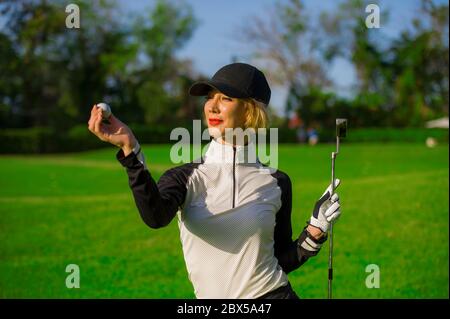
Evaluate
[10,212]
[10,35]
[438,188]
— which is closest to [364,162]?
[438,188]

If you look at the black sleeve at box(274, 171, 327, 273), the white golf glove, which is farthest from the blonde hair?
the white golf glove

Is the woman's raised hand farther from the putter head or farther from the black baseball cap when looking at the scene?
the putter head

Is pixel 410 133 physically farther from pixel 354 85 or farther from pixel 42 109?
pixel 42 109

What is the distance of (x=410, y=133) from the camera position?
5453 centimetres

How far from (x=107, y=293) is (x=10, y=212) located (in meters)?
7.06

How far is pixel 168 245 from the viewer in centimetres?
1157

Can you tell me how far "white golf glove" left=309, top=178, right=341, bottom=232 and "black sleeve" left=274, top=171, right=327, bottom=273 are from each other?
0.07 m

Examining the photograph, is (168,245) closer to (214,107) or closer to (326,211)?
(326,211)

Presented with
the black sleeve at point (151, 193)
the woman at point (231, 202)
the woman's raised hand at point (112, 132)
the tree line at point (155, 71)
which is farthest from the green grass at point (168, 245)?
the tree line at point (155, 71)

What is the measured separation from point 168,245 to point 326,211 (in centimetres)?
859

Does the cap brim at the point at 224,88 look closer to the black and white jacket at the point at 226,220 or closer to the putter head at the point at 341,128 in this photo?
the black and white jacket at the point at 226,220

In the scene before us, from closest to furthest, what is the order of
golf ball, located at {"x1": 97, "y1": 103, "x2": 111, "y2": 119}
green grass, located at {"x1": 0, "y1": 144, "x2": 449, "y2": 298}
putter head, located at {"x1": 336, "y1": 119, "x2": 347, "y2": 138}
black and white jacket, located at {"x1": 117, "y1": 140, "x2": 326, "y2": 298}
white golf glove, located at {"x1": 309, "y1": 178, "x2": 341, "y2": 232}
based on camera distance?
golf ball, located at {"x1": 97, "y1": 103, "x2": 111, "y2": 119}
black and white jacket, located at {"x1": 117, "y1": 140, "x2": 326, "y2": 298}
white golf glove, located at {"x1": 309, "y1": 178, "x2": 341, "y2": 232}
putter head, located at {"x1": 336, "y1": 119, "x2": 347, "y2": 138}
green grass, located at {"x1": 0, "y1": 144, "x2": 449, "y2": 298}

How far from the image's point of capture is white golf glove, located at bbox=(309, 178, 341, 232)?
10.4 feet

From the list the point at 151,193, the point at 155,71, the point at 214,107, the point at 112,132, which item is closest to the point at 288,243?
the point at 214,107
